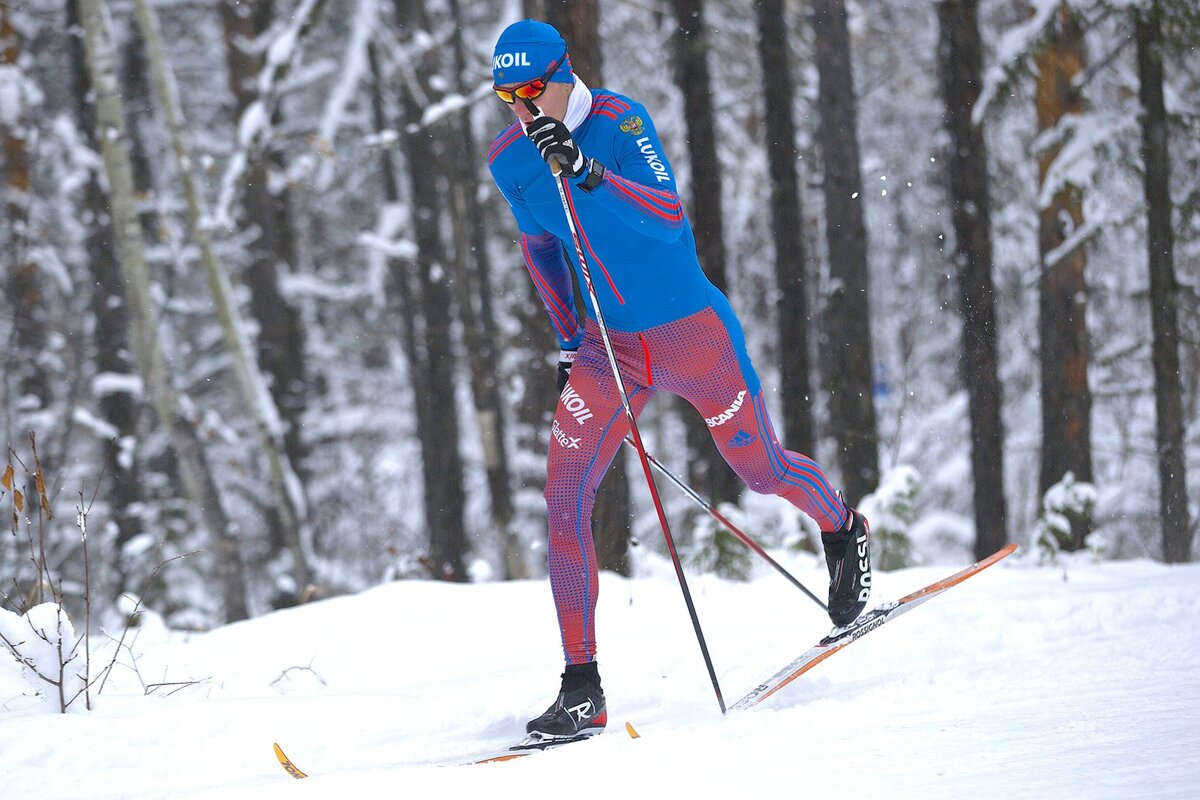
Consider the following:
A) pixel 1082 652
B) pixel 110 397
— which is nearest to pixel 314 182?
pixel 110 397

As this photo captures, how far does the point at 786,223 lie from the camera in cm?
1020

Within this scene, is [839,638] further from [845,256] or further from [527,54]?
[845,256]

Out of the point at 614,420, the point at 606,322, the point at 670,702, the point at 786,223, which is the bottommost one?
the point at 670,702

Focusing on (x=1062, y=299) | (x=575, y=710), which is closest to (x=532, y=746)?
(x=575, y=710)

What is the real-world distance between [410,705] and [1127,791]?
229cm

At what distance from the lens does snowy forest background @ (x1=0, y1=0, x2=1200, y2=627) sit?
8.62 metres

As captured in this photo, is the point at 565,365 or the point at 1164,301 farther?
the point at 1164,301

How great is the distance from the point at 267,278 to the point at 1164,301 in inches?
399

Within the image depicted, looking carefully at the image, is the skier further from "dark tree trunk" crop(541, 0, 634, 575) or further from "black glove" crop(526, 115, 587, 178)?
"dark tree trunk" crop(541, 0, 634, 575)

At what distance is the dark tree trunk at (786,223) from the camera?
32.9 ft

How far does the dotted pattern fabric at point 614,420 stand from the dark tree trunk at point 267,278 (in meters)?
8.74

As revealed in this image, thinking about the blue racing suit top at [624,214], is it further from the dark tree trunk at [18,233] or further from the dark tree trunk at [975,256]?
the dark tree trunk at [18,233]

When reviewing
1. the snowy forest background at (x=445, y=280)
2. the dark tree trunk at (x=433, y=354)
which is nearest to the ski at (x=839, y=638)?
the snowy forest background at (x=445, y=280)

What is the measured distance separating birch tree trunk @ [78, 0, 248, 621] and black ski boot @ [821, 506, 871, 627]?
6243mm
